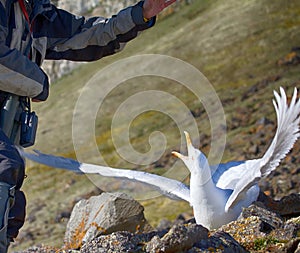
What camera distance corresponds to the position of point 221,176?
1034 centimetres

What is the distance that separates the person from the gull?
1.57 metres

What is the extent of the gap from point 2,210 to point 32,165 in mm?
28747

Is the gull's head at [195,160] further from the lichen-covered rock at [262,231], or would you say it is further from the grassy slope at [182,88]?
the grassy slope at [182,88]

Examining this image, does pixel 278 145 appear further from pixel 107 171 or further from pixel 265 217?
pixel 107 171

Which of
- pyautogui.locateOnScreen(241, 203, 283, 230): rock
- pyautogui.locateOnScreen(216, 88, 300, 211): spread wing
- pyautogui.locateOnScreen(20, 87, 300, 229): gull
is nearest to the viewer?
pyautogui.locateOnScreen(241, 203, 283, 230): rock

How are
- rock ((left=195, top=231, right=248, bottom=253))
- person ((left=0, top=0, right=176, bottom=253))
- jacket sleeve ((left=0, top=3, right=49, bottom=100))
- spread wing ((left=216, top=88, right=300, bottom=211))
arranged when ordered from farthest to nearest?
spread wing ((left=216, top=88, right=300, bottom=211)), jacket sleeve ((left=0, top=3, right=49, bottom=100)), rock ((left=195, top=231, right=248, bottom=253)), person ((left=0, top=0, right=176, bottom=253))

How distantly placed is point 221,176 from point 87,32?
3860mm

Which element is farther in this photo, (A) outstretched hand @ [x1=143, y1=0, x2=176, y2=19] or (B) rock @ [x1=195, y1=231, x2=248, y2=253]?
(A) outstretched hand @ [x1=143, y1=0, x2=176, y2=19]

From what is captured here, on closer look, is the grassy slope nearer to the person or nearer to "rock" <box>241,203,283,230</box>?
"rock" <box>241,203,283,230</box>

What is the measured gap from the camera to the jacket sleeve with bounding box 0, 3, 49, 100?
6.03 metres

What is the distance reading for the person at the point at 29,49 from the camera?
18.7 ft

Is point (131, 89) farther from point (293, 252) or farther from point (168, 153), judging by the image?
point (293, 252)

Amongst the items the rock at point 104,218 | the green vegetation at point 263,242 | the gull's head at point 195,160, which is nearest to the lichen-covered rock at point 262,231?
the green vegetation at point 263,242

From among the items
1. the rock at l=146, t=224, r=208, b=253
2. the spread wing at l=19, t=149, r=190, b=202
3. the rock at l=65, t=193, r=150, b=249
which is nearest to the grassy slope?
the spread wing at l=19, t=149, r=190, b=202
